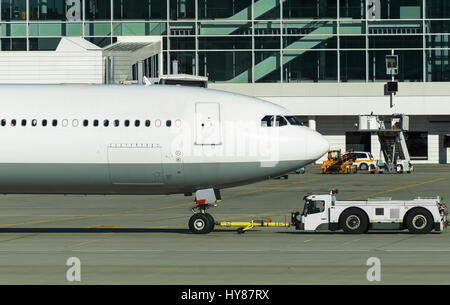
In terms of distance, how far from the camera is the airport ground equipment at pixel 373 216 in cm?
3622

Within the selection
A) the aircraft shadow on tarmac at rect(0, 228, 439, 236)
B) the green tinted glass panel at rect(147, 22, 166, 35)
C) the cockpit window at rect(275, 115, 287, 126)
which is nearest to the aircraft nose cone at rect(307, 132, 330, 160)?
Answer: the cockpit window at rect(275, 115, 287, 126)

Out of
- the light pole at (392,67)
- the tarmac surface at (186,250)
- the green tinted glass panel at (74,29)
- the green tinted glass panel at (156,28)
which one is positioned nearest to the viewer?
the tarmac surface at (186,250)

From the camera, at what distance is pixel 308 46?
117m

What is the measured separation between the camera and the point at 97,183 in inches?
1433

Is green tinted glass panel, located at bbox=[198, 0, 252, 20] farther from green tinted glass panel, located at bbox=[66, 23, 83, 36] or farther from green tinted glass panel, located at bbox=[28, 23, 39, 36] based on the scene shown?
green tinted glass panel, located at bbox=[28, 23, 39, 36]

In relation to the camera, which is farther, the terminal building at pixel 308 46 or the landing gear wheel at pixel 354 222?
the terminal building at pixel 308 46

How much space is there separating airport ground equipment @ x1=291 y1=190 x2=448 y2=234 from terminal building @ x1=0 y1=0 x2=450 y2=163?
78.0m

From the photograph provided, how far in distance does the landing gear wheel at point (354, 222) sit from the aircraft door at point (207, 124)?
5.38 m

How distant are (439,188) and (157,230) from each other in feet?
117

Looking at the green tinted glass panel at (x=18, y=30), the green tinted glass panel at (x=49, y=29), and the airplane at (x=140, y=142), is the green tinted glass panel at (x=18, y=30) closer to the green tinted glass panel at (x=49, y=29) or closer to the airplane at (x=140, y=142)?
the green tinted glass panel at (x=49, y=29)

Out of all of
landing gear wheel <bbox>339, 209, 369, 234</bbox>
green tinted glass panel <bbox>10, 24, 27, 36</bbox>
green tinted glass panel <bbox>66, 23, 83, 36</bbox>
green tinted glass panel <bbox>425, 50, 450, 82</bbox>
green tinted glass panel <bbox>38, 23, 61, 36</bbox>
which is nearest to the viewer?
landing gear wheel <bbox>339, 209, 369, 234</bbox>

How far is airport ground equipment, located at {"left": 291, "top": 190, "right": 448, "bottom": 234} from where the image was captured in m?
36.2

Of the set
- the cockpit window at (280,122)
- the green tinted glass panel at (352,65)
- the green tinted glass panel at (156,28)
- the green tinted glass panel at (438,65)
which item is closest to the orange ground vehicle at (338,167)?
the green tinted glass panel at (352,65)

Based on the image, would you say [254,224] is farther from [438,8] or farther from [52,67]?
[438,8]
